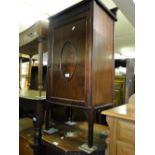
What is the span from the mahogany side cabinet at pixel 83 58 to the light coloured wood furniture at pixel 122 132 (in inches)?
8.4

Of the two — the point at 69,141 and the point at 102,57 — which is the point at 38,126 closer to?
the point at 69,141

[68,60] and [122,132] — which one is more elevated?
[68,60]

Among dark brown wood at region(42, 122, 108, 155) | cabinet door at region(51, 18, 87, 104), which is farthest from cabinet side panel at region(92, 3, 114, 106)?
dark brown wood at region(42, 122, 108, 155)

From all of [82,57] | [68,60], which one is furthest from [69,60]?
[82,57]

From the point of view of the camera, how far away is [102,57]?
1.56m

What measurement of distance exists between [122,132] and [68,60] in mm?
836

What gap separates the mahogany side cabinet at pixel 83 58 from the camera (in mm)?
1387

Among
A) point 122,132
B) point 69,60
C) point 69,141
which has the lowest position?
point 69,141

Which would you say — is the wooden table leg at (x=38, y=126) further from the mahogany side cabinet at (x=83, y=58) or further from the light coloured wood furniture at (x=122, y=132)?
the light coloured wood furniture at (x=122, y=132)

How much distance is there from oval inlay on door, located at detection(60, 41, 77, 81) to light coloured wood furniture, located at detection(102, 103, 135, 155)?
0.56 m

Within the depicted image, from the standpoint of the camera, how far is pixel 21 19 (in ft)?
9.11
